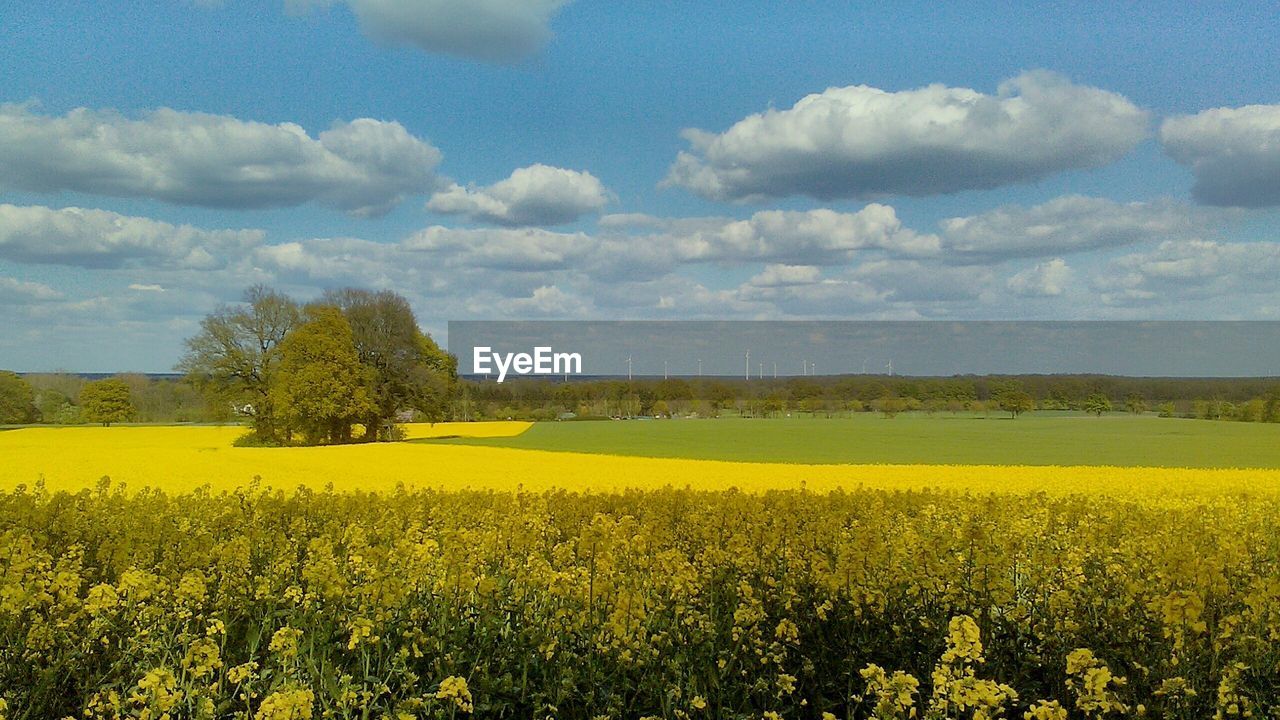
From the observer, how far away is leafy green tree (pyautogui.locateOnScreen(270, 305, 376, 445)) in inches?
1890

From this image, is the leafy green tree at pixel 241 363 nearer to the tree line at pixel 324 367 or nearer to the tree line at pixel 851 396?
the tree line at pixel 324 367

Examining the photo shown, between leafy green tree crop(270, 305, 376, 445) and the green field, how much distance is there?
30.2 feet

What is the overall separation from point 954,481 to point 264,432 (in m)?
44.8

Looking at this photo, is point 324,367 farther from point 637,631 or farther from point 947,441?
point 637,631

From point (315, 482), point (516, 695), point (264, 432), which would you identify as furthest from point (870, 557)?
point (264, 432)

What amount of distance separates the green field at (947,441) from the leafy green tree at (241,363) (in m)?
11.9

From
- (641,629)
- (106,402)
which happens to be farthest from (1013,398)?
(106,402)

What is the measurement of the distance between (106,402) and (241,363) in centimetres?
3146

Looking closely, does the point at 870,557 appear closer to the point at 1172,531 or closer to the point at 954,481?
the point at 1172,531

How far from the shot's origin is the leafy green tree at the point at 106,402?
7538cm

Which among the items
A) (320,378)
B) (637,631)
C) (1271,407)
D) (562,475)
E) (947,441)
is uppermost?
(320,378)

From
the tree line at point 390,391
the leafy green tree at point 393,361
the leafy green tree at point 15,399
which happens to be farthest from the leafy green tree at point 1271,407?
the leafy green tree at point 15,399

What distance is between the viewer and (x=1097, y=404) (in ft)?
265

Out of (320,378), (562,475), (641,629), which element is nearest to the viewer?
(641,629)
